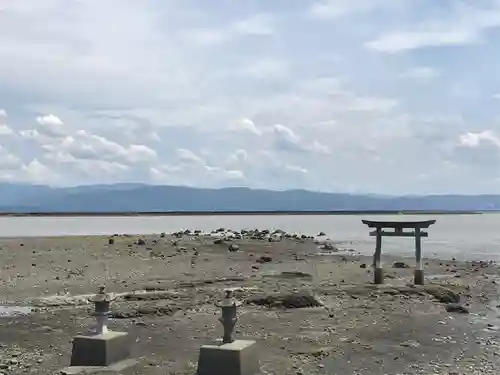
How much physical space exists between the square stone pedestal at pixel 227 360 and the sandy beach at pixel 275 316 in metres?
1.12

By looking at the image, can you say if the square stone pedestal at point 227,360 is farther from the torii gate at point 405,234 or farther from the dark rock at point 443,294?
the torii gate at point 405,234

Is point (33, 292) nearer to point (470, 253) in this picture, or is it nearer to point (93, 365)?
point (93, 365)

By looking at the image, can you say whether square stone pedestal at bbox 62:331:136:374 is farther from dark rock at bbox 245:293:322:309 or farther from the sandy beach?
dark rock at bbox 245:293:322:309

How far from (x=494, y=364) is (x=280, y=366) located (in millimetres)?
4074

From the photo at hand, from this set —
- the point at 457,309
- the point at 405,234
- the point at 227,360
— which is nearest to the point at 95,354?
the point at 227,360

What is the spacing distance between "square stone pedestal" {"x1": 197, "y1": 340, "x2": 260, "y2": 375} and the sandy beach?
112 cm

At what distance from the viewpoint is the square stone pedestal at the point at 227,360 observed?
11.0m

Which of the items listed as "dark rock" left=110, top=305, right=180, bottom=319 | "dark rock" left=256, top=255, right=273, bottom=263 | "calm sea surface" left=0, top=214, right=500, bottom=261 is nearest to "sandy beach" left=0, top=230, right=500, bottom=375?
"dark rock" left=110, top=305, right=180, bottom=319

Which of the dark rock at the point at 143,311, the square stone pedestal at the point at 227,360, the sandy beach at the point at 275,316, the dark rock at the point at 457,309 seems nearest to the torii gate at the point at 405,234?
the sandy beach at the point at 275,316

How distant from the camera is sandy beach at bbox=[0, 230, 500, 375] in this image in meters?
13.3

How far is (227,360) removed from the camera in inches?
434

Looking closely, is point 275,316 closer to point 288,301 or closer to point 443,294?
point 288,301

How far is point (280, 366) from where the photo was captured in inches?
496

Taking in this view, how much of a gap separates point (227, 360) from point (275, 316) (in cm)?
691
